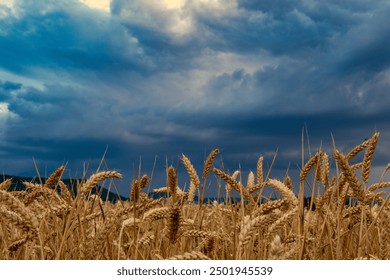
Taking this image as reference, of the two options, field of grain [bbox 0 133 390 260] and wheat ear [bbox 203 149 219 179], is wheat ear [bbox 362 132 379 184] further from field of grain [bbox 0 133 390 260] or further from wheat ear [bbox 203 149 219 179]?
wheat ear [bbox 203 149 219 179]

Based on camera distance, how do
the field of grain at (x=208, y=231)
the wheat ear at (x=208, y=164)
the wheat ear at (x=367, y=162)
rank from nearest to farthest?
the field of grain at (x=208, y=231)
the wheat ear at (x=367, y=162)
the wheat ear at (x=208, y=164)

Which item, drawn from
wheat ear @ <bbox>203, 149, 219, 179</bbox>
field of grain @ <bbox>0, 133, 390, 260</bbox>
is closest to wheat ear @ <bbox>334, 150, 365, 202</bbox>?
field of grain @ <bbox>0, 133, 390, 260</bbox>

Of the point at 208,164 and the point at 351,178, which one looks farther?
the point at 208,164

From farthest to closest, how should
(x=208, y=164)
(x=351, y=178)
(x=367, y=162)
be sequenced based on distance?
(x=208, y=164) < (x=367, y=162) < (x=351, y=178)

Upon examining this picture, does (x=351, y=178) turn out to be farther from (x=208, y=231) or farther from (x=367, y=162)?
(x=208, y=231)

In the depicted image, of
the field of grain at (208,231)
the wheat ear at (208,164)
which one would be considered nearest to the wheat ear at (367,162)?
the field of grain at (208,231)

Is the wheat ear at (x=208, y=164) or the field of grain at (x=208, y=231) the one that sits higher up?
the wheat ear at (x=208, y=164)

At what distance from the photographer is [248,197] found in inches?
137

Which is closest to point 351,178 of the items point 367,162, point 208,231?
point 367,162

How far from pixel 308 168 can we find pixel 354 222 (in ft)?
1.76

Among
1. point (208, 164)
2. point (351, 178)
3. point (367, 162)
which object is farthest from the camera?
point (208, 164)

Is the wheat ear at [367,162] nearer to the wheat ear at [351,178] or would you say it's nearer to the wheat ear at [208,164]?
the wheat ear at [351,178]
